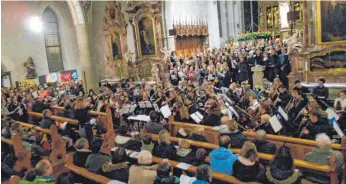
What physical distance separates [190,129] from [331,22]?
20.0ft

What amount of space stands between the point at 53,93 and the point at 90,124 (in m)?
5.26

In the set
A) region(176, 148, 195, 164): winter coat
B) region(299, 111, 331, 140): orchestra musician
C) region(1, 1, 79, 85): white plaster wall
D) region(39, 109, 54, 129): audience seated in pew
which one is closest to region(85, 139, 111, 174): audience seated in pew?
region(176, 148, 195, 164): winter coat

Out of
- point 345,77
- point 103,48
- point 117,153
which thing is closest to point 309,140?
point 117,153

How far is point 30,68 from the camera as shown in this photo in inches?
594

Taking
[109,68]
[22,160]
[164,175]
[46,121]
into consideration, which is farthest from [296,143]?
[109,68]

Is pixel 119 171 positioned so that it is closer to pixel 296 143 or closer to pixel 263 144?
pixel 263 144

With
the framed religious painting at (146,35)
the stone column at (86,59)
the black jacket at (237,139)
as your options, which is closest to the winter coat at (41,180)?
the black jacket at (237,139)

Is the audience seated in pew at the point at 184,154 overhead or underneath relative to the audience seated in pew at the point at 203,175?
underneath

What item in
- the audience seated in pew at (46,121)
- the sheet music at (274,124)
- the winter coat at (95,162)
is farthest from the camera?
the audience seated in pew at (46,121)

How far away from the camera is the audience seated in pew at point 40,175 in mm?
3817

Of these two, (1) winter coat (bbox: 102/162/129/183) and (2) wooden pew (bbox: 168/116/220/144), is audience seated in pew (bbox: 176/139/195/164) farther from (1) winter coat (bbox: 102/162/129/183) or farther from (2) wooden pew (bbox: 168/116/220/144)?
(2) wooden pew (bbox: 168/116/220/144)

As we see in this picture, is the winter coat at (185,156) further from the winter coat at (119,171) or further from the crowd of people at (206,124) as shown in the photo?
the winter coat at (119,171)

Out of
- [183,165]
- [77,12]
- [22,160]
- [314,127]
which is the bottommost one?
[22,160]

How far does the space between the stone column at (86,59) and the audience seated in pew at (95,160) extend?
11061 millimetres
